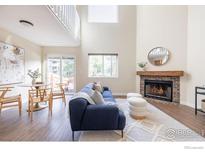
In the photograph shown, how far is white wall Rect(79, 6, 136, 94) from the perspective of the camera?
23.1ft

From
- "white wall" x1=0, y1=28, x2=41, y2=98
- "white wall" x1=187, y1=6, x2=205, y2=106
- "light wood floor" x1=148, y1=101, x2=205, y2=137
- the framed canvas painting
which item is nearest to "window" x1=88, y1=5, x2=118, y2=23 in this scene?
"white wall" x1=0, y1=28, x2=41, y2=98

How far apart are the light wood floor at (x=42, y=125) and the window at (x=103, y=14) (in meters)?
4.81

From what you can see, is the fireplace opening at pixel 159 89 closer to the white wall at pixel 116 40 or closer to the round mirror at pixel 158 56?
the round mirror at pixel 158 56

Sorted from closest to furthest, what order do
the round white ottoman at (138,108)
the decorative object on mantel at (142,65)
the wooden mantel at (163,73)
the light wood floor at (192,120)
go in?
the light wood floor at (192,120) < the round white ottoman at (138,108) < the wooden mantel at (163,73) < the decorative object on mantel at (142,65)

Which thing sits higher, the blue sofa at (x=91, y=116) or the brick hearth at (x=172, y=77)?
the brick hearth at (x=172, y=77)

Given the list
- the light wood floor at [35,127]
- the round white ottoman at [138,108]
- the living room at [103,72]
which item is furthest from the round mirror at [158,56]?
the light wood floor at [35,127]

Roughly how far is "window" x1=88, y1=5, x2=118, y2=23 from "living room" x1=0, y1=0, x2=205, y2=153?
47mm

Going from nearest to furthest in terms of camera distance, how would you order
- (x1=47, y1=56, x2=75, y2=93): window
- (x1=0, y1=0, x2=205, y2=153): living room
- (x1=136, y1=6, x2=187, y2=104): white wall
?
(x1=0, y1=0, x2=205, y2=153): living room < (x1=136, y1=6, x2=187, y2=104): white wall < (x1=47, y1=56, x2=75, y2=93): window

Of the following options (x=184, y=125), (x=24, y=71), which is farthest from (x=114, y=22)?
(x=184, y=125)

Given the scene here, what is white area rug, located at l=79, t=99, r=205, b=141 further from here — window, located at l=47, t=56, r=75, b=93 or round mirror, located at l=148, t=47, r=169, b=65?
window, located at l=47, t=56, r=75, b=93

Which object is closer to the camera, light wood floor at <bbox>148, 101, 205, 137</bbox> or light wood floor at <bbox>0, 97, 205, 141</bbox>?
light wood floor at <bbox>0, 97, 205, 141</bbox>

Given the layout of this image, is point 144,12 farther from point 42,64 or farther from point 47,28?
point 42,64

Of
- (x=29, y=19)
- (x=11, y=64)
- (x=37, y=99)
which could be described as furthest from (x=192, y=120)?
(x=11, y=64)

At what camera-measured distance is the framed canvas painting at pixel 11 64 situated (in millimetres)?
4199
